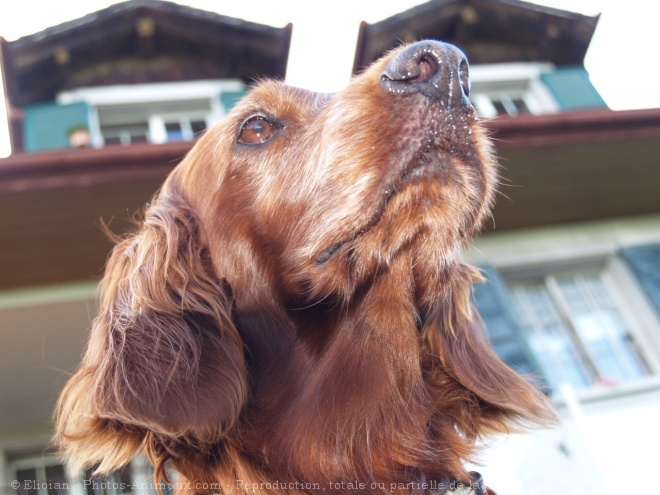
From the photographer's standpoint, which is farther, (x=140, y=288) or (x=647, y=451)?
(x=647, y=451)

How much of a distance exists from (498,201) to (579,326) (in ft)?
4.87

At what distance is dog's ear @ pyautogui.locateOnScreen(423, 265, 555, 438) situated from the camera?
1906 millimetres

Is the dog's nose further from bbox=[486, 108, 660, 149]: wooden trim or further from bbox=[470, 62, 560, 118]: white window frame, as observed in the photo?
bbox=[470, 62, 560, 118]: white window frame

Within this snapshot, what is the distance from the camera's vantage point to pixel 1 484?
5605 mm

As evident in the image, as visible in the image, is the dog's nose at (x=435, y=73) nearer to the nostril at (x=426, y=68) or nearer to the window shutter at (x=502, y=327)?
the nostril at (x=426, y=68)

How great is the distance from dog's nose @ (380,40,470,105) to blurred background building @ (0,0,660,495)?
1.80m

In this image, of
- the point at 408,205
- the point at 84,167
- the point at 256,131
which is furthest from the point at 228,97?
the point at 408,205

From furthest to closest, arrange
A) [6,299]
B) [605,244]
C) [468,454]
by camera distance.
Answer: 1. [605,244]
2. [6,299]
3. [468,454]

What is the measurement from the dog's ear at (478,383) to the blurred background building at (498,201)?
124 cm

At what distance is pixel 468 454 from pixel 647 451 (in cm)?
413

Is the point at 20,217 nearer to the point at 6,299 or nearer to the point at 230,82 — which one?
the point at 6,299

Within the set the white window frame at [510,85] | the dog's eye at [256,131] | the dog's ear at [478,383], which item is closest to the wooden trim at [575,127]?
the white window frame at [510,85]

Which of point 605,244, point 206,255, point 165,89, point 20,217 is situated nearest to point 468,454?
point 206,255

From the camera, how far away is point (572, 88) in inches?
311
